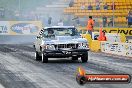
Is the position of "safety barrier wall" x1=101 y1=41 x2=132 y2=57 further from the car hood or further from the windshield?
the car hood

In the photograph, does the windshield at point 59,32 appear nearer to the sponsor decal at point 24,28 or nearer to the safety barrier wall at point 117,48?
the safety barrier wall at point 117,48

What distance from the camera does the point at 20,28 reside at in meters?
41.5

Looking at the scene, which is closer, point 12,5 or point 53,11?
point 53,11

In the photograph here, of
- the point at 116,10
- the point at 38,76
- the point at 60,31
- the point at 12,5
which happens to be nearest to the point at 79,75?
the point at 38,76

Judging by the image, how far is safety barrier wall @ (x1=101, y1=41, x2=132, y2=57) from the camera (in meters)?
22.6

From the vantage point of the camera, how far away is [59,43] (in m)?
17.2

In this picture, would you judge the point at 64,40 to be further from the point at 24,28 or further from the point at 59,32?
the point at 24,28

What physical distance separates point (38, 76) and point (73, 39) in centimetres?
513

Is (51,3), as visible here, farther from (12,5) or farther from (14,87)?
(14,87)

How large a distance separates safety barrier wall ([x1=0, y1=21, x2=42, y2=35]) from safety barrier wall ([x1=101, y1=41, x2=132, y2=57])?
621 inches

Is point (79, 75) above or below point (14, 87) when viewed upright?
above

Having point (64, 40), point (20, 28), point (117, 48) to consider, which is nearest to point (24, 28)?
point (20, 28)

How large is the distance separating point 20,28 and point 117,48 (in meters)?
18.7

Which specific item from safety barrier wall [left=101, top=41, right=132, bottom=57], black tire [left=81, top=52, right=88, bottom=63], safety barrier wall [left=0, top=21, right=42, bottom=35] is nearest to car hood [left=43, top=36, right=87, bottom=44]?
black tire [left=81, top=52, right=88, bottom=63]
